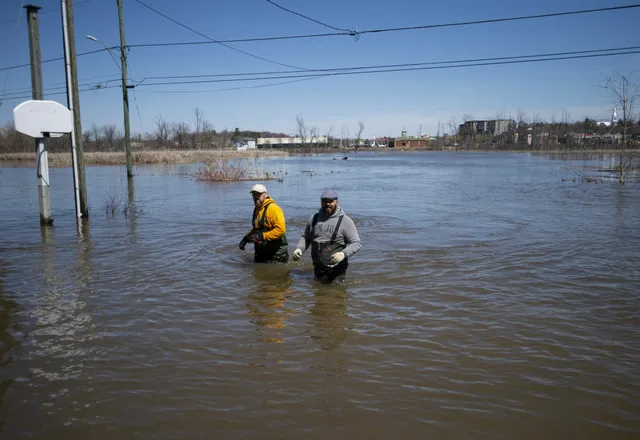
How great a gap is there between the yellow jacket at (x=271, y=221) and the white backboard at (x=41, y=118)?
7420mm

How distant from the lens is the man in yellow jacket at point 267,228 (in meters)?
8.66

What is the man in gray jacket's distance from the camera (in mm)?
7508

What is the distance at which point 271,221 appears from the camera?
8.70 m

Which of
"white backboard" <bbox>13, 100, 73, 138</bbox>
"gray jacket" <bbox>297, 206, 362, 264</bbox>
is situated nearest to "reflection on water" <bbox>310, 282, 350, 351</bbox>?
"gray jacket" <bbox>297, 206, 362, 264</bbox>

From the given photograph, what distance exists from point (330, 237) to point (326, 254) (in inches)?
12.6

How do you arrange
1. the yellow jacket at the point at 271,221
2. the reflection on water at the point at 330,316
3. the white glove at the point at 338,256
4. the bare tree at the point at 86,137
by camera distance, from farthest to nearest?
the bare tree at the point at 86,137 → the yellow jacket at the point at 271,221 → the white glove at the point at 338,256 → the reflection on water at the point at 330,316

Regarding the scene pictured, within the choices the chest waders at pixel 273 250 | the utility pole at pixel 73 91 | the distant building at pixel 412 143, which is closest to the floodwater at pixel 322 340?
the chest waders at pixel 273 250

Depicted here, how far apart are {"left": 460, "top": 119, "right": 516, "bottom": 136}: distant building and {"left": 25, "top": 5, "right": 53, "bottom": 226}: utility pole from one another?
154028mm

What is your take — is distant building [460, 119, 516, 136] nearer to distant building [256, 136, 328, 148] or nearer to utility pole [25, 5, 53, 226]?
distant building [256, 136, 328, 148]

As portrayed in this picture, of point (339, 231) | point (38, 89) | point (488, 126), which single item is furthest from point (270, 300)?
point (488, 126)

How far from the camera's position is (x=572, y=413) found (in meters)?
4.34

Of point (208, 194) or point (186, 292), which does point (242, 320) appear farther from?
point (208, 194)

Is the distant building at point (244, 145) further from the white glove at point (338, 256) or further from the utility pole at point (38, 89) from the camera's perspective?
the white glove at point (338, 256)

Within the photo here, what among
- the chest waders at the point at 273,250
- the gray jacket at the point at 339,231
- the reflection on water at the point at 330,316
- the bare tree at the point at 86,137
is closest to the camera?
the reflection on water at the point at 330,316
